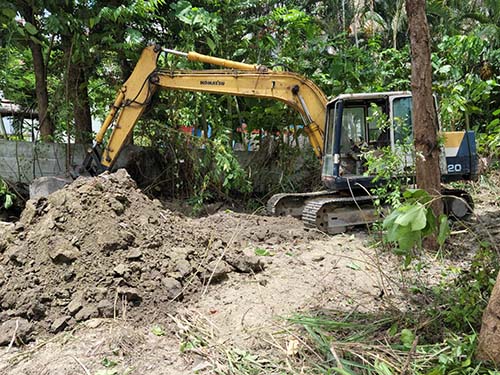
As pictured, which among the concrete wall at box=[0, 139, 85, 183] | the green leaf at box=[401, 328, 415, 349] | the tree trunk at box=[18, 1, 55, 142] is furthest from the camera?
the tree trunk at box=[18, 1, 55, 142]

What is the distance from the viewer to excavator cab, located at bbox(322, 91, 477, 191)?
615 cm

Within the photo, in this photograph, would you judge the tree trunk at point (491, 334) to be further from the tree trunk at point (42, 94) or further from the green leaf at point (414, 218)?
the tree trunk at point (42, 94)

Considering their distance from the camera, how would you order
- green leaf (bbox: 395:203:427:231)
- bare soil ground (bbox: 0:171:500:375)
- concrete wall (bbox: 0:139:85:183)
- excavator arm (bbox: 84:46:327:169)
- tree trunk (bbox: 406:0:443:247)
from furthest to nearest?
concrete wall (bbox: 0:139:85:183), excavator arm (bbox: 84:46:327:169), tree trunk (bbox: 406:0:443:247), bare soil ground (bbox: 0:171:500:375), green leaf (bbox: 395:203:427:231)

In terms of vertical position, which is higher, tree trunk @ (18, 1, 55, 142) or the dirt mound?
tree trunk @ (18, 1, 55, 142)

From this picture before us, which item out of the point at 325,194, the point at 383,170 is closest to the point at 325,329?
the point at 383,170

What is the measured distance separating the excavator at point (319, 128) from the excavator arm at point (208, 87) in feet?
0.05

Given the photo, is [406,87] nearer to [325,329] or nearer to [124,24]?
[124,24]

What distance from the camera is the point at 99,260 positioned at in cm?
365

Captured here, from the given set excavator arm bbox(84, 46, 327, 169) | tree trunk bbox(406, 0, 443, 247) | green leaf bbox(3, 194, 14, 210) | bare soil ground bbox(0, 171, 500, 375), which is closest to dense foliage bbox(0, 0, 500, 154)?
excavator arm bbox(84, 46, 327, 169)

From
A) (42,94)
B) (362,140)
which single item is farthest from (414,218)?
(42,94)

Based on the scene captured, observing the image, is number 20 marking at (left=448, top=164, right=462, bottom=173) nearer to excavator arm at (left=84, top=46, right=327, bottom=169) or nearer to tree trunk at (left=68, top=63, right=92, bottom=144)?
excavator arm at (left=84, top=46, right=327, bottom=169)

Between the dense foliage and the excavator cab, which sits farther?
the dense foliage

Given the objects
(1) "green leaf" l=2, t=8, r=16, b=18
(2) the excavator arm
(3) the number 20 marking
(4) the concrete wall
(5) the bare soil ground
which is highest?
(1) "green leaf" l=2, t=8, r=16, b=18

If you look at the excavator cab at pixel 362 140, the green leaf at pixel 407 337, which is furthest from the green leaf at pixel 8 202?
the green leaf at pixel 407 337
